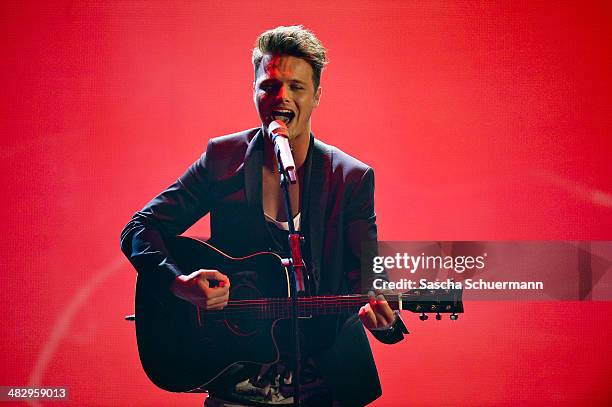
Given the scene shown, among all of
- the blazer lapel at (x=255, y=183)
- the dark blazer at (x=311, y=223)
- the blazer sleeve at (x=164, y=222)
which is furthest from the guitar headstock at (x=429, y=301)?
the blazer sleeve at (x=164, y=222)

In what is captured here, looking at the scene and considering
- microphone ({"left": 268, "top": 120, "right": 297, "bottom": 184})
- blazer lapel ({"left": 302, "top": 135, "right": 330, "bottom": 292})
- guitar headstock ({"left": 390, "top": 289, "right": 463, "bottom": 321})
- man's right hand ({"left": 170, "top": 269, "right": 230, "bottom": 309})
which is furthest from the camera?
blazer lapel ({"left": 302, "top": 135, "right": 330, "bottom": 292})

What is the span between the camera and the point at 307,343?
301cm

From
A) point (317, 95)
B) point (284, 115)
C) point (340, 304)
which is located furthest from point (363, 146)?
point (340, 304)

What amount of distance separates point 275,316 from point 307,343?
0.71 feet

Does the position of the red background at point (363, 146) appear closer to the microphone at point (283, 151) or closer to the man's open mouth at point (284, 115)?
the man's open mouth at point (284, 115)

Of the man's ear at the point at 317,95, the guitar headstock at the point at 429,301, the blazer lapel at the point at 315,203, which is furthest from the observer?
the man's ear at the point at 317,95

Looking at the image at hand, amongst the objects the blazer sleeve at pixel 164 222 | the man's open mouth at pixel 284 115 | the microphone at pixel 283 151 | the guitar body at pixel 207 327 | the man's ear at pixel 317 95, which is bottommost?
the guitar body at pixel 207 327

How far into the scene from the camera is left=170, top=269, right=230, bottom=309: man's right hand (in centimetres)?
292

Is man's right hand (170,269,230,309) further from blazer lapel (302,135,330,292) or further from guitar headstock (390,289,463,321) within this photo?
guitar headstock (390,289,463,321)

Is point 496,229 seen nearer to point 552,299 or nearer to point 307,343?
point 552,299

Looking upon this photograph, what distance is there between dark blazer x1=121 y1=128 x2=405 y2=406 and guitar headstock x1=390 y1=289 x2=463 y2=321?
0.28 m

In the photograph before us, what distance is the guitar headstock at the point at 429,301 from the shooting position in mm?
2807

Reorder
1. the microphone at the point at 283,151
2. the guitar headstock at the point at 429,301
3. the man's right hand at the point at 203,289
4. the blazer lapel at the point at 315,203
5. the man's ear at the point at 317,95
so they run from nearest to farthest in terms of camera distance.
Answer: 1. the microphone at the point at 283,151
2. the guitar headstock at the point at 429,301
3. the man's right hand at the point at 203,289
4. the blazer lapel at the point at 315,203
5. the man's ear at the point at 317,95

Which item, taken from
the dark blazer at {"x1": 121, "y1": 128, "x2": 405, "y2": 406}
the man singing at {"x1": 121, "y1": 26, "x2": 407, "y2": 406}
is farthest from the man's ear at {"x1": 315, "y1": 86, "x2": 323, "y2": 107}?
the dark blazer at {"x1": 121, "y1": 128, "x2": 405, "y2": 406}
